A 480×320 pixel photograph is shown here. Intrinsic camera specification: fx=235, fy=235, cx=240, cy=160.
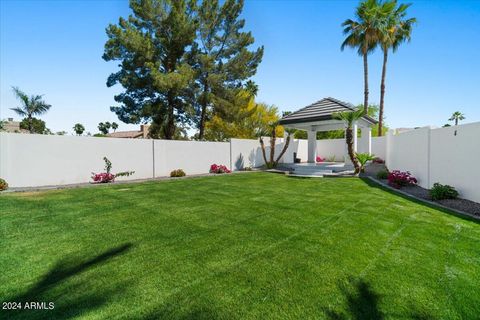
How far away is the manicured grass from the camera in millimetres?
2506

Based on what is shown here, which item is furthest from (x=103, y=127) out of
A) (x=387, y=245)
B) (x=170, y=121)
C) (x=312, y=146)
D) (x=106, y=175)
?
(x=387, y=245)

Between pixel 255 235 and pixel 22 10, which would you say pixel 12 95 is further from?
pixel 255 235

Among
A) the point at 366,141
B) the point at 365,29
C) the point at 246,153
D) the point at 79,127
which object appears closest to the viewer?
the point at 366,141

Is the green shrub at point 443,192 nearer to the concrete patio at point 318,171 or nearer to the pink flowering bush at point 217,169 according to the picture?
the concrete patio at point 318,171

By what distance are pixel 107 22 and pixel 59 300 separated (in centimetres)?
1947

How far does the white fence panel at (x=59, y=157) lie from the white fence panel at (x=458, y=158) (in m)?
13.2

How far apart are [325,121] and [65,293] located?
1467 centimetres

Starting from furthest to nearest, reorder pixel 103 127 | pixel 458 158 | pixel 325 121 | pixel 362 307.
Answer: pixel 103 127
pixel 325 121
pixel 458 158
pixel 362 307

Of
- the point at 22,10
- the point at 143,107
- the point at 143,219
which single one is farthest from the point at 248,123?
the point at 143,219

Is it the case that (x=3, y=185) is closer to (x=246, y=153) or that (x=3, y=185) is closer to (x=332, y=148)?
(x=246, y=153)

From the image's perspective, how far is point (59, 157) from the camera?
412 inches

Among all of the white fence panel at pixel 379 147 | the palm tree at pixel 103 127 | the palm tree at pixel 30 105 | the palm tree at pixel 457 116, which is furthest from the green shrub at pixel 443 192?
the palm tree at pixel 103 127

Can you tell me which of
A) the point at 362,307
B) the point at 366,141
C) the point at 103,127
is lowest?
the point at 362,307

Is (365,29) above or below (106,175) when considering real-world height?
above
